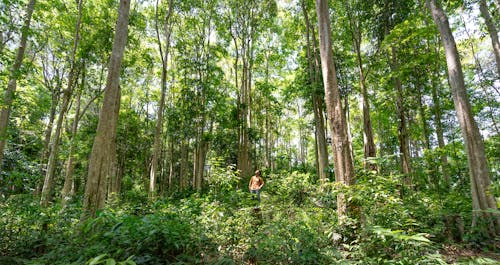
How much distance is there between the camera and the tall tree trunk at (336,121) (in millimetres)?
5059

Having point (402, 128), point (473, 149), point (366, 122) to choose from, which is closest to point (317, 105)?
point (366, 122)

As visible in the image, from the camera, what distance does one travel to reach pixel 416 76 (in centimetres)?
1149

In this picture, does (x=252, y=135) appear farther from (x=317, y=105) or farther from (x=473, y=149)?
(x=473, y=149)

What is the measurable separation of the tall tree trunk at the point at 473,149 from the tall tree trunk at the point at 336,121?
130 inches

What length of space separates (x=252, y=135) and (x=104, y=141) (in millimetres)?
11623

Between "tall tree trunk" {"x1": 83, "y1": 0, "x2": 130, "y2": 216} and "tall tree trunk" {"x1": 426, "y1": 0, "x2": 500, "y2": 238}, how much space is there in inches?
322

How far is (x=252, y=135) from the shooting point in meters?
16.7

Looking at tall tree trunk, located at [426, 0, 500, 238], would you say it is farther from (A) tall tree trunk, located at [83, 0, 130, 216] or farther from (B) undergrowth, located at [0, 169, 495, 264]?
(A) tall tree trunk, located at [83, 0, 130, 216]

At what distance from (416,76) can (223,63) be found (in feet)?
48.7

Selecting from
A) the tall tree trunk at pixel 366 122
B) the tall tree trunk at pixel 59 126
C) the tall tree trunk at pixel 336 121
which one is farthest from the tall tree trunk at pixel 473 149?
the tall tree trunk at pixel 59 126

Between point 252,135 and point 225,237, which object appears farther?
point 252,135

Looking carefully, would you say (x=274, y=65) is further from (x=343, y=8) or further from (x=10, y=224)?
(x=10, y=224)

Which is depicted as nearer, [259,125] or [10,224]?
[10,224]

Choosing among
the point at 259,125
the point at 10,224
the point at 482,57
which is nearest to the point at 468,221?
the point at 10,224
